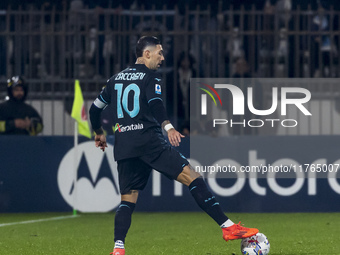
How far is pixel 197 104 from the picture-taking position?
40.9ft

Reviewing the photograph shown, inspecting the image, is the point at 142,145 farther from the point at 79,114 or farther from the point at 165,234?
the point at 79,114

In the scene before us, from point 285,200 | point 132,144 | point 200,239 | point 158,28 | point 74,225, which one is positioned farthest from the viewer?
point 158,28

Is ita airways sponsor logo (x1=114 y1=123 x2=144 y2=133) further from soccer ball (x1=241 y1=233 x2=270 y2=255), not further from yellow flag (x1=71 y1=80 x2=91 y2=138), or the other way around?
yellow flag (x1=71 y1=80 x2=91 y2=138)

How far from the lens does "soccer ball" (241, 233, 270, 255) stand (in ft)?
23.0

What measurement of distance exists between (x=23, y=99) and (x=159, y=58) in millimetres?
5761

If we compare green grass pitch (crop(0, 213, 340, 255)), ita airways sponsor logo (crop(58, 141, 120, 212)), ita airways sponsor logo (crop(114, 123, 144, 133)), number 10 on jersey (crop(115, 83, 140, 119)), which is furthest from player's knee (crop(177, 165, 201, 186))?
ita airways sponsor logo (crop(58, 141, 120, 212))

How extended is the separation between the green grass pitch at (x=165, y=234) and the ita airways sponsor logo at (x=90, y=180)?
0.24 metres

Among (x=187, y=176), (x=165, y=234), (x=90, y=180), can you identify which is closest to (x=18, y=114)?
(x=90, y=180)

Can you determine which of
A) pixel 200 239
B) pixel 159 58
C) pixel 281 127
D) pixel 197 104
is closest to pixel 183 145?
pixel 197 104

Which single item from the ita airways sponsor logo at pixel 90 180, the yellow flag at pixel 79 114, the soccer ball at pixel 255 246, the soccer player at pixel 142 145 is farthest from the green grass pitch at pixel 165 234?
the yellow flag at pixel 79 114

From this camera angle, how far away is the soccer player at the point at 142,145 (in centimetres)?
691

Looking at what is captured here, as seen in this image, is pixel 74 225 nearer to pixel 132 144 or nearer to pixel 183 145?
pixel 183 145

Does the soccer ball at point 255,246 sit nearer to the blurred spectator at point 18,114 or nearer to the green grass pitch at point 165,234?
the green grass pitch at point 165,234

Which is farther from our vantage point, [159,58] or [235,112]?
[235,112]
